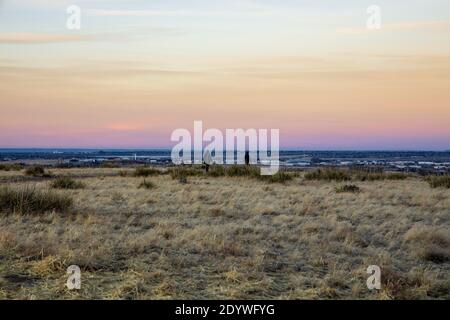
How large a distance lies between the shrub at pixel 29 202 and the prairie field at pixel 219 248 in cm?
3

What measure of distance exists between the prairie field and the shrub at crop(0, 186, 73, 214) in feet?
0.10

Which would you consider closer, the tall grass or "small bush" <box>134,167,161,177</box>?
the tall grass

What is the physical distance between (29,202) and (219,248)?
6171 mm

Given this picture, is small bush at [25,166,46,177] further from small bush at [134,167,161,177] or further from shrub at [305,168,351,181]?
shrub at [305,168,351,181]

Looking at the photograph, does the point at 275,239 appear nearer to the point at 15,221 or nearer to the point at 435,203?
the point at 15,221

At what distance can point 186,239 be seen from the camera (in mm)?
9883

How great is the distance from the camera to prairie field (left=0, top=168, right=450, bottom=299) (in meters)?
7.02

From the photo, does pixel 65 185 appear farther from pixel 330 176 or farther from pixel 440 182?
pixel 440 182

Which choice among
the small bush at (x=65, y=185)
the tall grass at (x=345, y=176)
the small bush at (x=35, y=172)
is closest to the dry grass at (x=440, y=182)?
the tall grass at (x=345, y=176)

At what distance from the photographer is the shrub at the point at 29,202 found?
1286cm

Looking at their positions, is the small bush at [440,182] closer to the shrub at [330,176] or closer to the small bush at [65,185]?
the shrub at [330,176]

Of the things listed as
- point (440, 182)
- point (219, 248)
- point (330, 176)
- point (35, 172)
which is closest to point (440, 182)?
point (440, 182)

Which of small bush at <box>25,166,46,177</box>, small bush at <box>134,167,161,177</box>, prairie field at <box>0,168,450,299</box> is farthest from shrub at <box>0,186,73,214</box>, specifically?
small bush at <box>25,166,46,177</box>

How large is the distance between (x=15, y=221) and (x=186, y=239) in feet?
14.0
